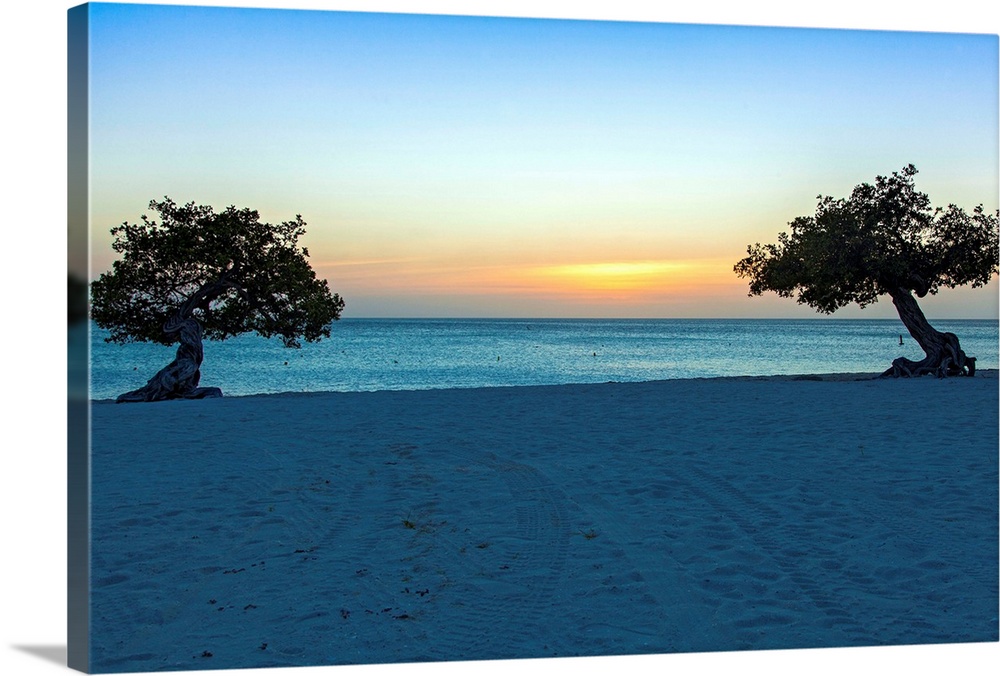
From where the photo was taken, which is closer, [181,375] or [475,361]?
[181,375]

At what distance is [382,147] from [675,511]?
691 cm

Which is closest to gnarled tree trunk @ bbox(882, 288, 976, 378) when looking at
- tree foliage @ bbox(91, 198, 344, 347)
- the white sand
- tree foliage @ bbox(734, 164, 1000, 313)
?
tree foliage @ bbox(734, 164, 1000, 313)

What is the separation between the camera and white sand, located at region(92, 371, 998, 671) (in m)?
4.33

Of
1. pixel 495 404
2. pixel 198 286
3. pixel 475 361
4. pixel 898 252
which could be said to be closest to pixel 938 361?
pixel 898 252

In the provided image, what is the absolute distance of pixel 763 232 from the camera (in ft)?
64.5

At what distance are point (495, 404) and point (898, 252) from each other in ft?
35.1

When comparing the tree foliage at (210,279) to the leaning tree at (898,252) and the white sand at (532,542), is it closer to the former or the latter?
the white sand at (532,542)

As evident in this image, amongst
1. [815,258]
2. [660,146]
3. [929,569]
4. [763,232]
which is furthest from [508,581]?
[763,232]

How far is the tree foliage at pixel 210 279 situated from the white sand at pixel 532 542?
740cm

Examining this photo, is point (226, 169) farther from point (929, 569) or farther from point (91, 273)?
point (929, 569)

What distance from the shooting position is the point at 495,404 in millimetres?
13086

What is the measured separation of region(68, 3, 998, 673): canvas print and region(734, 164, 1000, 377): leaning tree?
0.39 feet

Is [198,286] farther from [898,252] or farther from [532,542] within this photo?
[898,252]

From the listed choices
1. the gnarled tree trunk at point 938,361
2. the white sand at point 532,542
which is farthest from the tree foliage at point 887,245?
the white sand at point 532,542
